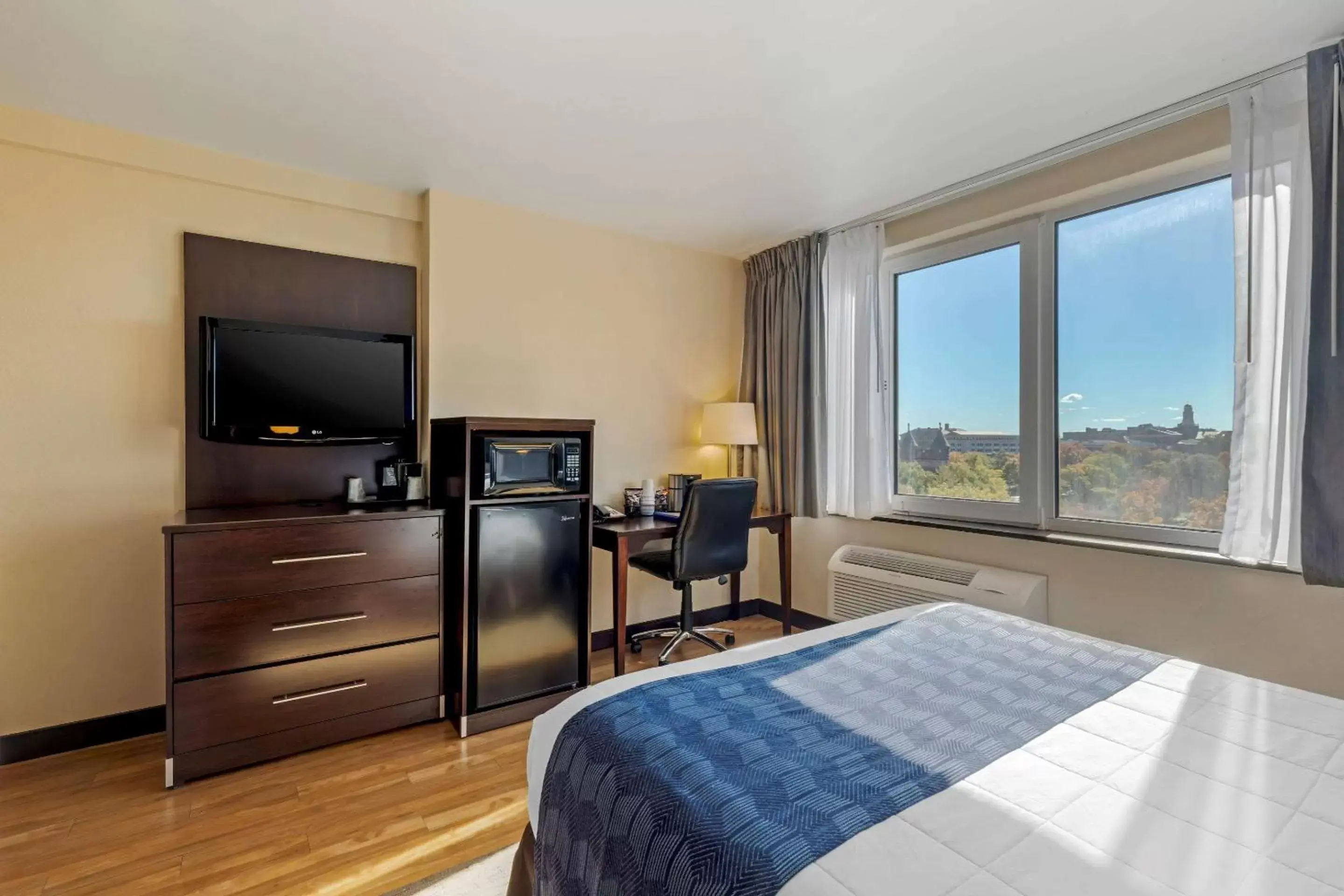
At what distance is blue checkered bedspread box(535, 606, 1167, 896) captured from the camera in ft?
2.94

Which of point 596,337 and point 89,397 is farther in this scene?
point 596,337

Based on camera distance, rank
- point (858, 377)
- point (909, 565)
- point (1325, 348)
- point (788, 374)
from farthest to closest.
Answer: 1. point (788, 374)
2. point (858, 377)
3. point (909, 565)
4. point (1325, 348)

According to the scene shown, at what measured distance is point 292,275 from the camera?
2801mm

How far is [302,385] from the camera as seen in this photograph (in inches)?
105

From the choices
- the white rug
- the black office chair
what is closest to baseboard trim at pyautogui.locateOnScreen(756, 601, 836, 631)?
the black office chair

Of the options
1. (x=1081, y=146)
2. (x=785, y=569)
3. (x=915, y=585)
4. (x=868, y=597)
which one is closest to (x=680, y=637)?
(x=785, y=569)

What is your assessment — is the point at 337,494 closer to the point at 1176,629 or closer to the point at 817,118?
the point at 817,118

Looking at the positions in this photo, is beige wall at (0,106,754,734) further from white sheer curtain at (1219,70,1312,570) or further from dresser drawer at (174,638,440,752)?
white sheer curtain at (1219,70,1312,570)

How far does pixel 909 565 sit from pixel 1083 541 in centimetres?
82

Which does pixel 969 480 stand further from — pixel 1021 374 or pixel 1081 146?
pixel 1081 146

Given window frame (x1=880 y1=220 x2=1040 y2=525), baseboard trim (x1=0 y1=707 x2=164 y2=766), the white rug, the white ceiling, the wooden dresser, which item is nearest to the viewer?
the white rug

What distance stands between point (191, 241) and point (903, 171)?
3212 millimetres

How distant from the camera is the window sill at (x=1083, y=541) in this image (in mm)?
2195

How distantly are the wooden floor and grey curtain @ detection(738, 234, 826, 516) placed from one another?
6.98 feet
